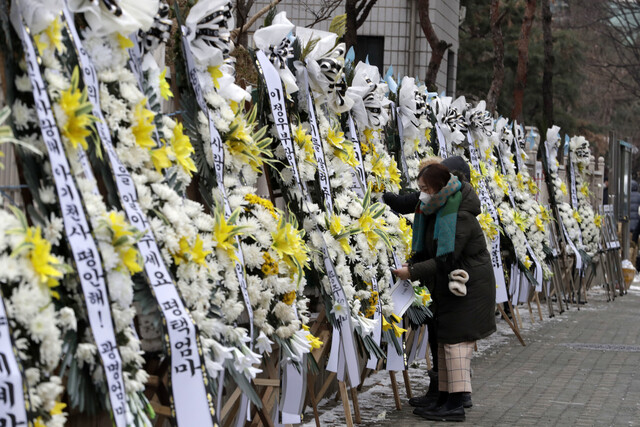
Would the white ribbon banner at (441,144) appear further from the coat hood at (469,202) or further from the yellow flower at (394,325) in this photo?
the yellow flower at (394,325)

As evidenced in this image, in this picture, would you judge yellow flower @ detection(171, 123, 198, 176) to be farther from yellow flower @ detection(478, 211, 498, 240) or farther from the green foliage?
the green foliage

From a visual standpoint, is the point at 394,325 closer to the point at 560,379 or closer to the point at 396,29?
the point at 560,379

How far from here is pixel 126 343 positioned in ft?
→ 13.5

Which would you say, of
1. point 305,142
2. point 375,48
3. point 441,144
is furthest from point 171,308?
point 375,48

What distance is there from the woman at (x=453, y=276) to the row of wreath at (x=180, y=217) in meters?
0.34

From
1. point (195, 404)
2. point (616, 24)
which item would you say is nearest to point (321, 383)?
point (195, 404)

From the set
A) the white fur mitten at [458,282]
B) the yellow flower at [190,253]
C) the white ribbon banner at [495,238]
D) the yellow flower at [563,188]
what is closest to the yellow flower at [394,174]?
the white fur mitten at [458,282]

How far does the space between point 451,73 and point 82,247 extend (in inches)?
748

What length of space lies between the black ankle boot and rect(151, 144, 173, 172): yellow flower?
4.07 metres

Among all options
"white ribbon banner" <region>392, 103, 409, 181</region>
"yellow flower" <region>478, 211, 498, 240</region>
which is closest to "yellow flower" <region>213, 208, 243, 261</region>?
"white ribbon banner" <region>392, 103, 409, 181</region>

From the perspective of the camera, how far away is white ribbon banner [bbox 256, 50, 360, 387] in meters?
6.48

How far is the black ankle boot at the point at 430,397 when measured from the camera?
A: 323 inches

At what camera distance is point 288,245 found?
18.8 ft

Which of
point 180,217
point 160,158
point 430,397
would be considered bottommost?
point 430,397
